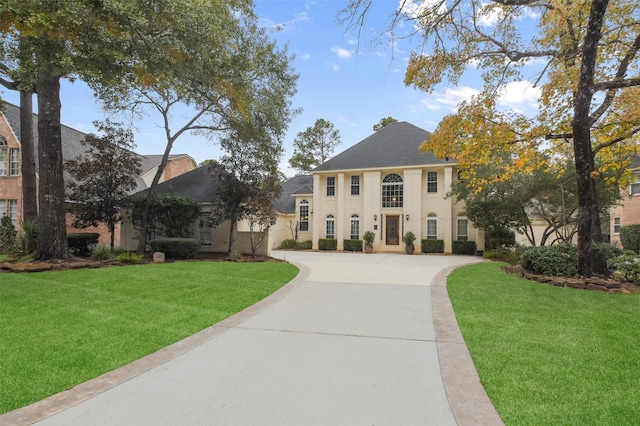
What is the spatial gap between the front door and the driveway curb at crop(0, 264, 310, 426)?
17756mm

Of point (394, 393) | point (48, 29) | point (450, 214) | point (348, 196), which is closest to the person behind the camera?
point (394, 393)

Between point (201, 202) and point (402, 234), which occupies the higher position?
point (201, 202)

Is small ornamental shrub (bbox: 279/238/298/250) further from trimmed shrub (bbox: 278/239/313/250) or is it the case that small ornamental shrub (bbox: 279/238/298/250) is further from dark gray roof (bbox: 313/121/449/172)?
dark gray roof (bbox: 313/121/449/172)

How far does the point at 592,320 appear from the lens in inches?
229

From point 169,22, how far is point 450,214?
17.8 m

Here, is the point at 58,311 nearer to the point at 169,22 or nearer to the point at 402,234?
the point at 169,22

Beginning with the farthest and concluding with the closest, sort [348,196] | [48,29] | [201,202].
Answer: [348,196], [201,202], [48,29]

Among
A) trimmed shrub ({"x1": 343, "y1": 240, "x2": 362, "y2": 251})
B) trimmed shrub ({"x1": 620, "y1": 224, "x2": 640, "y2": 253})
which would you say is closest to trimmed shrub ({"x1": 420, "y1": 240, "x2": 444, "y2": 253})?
trimmed shrub ({"x1": 343, "y1": 240, "x2": 362, "y2": 251})

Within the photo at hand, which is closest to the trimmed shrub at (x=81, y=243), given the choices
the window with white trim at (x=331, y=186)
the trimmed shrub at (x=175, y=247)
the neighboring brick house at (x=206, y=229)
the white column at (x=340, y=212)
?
the trimmed shrub at (x=175, y=247)

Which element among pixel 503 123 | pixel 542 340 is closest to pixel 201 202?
pixel 503 123

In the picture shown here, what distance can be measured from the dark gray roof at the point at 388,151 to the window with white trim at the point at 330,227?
345 centimetres

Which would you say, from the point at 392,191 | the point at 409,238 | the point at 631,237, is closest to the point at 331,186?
the point at 392,191

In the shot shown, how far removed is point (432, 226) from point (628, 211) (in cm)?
Answer: 1362

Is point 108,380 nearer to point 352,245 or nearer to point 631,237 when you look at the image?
point 352,245
